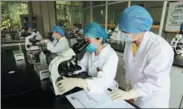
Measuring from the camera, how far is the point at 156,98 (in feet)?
2.05

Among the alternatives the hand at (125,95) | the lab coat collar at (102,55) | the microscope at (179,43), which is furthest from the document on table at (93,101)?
the microscope at (179,43)

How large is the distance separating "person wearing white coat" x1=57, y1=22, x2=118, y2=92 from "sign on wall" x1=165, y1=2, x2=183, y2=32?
138 cm

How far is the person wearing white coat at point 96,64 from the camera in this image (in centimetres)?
80

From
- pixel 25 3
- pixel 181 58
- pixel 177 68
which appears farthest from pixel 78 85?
pixel 181 58

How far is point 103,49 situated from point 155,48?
410 millimetres

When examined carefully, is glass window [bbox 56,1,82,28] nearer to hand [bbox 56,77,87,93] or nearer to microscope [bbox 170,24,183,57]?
hand [bbox 56,77,87,93]

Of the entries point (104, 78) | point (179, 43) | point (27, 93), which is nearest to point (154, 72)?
point (104, 78)

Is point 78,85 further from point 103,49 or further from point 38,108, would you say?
point 103,49

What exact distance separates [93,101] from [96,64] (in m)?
0.43

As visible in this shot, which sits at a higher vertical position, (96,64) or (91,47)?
(91,47)

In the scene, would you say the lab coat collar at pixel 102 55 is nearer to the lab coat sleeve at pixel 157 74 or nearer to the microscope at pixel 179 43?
the lab coat sleeve at pixel 157 74

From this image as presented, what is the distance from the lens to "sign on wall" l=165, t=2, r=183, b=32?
1.78m

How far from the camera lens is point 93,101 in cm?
67

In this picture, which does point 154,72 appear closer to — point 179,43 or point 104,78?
point 104,78
